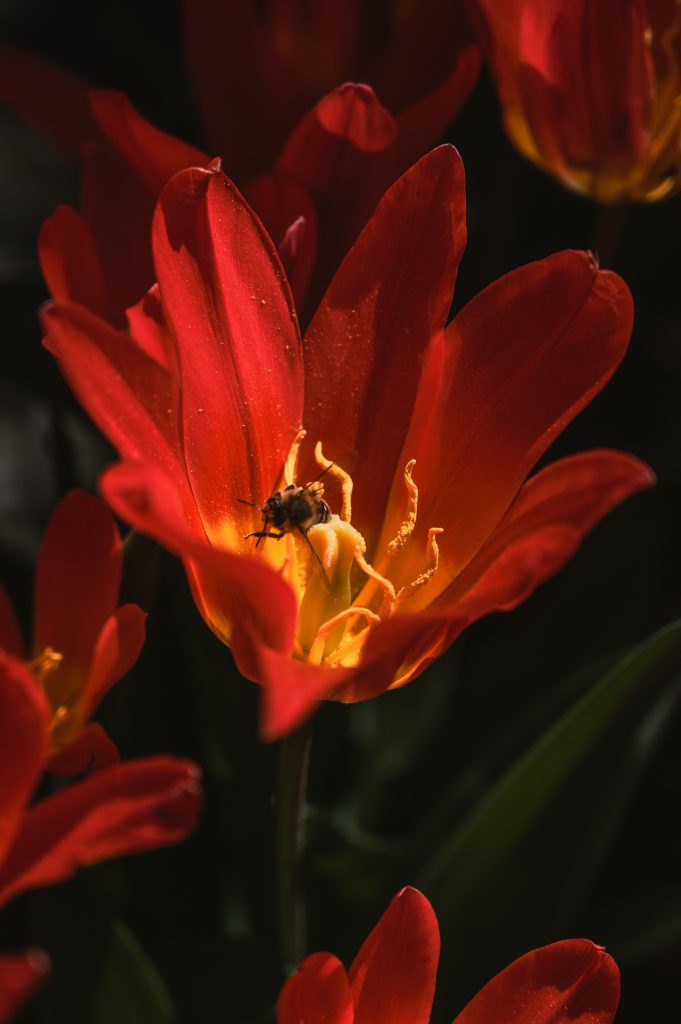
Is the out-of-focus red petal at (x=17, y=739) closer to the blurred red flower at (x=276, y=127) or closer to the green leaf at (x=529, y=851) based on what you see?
the blurred red flower at (x=276, y=127)

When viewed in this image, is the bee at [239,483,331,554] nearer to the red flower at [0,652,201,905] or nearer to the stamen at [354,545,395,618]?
the stamen at [354,545,395,618]

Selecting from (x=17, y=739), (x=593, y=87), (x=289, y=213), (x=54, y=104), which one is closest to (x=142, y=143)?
(x=289, y=213)

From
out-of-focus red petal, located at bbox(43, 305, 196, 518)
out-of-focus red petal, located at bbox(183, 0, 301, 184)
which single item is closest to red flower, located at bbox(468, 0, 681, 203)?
out-of-focus red petal, located at bbox(183, 0, 301, 184)

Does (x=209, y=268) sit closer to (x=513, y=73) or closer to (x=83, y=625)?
(x=83, y=625)

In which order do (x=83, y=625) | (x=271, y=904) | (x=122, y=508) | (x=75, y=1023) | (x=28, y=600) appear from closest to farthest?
(x=122, y=508)
(x=83, y=625)
(x=75, y=1023)
(x=271, y=904)
(x=28, y=600)

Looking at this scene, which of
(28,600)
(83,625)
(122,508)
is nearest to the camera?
(122,508)

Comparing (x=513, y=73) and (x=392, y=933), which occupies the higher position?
(x=513, y=73)

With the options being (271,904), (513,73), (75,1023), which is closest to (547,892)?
(271,904)
